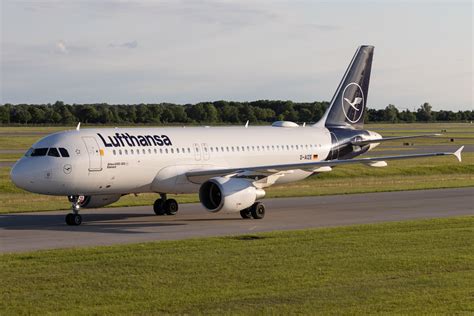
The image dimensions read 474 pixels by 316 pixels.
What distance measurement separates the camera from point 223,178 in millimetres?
30984

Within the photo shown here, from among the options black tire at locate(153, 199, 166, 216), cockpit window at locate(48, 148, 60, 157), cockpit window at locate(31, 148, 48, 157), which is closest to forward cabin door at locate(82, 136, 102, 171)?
cockpit window at locate(48, 148, 60, 157)

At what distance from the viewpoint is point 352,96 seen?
137ft

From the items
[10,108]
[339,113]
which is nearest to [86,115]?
[10,108]

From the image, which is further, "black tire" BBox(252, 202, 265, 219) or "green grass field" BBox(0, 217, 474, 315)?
"black tire" BBox(252, 202, 265, 219)

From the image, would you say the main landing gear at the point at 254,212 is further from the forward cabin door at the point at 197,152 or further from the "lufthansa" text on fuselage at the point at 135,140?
the "lufthansa" text on fuselage at the point at 135,140

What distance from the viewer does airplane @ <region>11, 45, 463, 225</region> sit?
2944cm

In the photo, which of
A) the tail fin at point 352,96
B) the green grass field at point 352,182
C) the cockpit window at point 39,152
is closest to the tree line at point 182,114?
the green grass field at point 352,182

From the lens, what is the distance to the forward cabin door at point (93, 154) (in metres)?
29.8

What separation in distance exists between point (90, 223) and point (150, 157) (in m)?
3.29

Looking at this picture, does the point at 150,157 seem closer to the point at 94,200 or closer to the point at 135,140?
the point at 135,140

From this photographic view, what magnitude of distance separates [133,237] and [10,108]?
16840cm

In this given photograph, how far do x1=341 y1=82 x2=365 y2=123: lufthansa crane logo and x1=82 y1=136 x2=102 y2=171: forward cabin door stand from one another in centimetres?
1520

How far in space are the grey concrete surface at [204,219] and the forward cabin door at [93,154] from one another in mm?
2115

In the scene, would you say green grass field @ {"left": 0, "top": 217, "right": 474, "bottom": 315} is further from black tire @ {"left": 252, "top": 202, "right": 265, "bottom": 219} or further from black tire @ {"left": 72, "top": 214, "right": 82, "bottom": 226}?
black tire @ {"left": 72, "top": 214, "right": 82, "bottom": 226}
